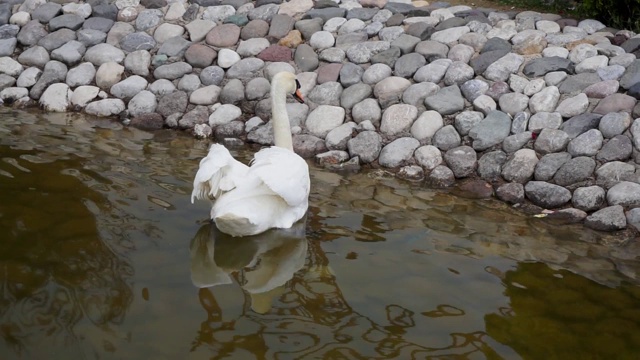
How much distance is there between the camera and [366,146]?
748cm

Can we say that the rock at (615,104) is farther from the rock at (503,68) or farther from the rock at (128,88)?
the rock at (128,88)

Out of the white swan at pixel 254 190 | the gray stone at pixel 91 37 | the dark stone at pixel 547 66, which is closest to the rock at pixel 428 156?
the dark stone at pixel 547 66

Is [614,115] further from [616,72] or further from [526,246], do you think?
[526,246]

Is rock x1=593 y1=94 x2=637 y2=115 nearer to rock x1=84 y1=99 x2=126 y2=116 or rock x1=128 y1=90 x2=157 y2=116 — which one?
rock x1=128 y1=90 x2=157 y2=116

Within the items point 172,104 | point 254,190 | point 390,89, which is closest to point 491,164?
point 390,89

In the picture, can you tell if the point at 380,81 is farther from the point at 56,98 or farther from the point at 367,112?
the point at 56,98

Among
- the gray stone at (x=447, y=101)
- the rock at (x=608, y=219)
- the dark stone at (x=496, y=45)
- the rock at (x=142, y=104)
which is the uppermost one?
the dark stone at (x=496, y=45)

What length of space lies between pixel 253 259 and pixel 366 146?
2.32m

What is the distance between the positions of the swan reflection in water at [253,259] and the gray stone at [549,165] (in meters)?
2.12

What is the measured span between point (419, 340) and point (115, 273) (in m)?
1.88

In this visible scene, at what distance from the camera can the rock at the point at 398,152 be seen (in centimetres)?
734

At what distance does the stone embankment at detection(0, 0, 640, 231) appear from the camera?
22.7 ft

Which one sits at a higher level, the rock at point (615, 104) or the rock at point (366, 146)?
the rock at point (615, 104)

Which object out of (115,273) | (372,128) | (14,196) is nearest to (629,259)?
(372,128)
